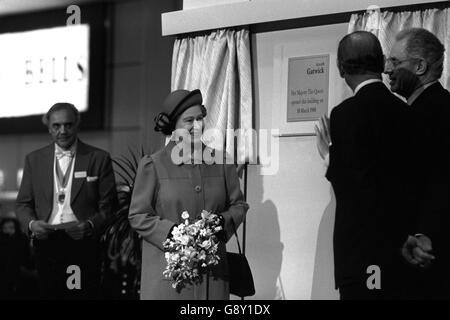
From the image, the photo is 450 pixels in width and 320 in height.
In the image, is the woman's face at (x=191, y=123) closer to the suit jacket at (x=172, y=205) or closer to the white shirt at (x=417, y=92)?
the suit jacket at (x=172, y=205)

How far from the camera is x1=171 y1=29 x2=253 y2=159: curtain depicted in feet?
13.2

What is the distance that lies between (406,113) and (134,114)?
14.3ft

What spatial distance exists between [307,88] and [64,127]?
1.24 m

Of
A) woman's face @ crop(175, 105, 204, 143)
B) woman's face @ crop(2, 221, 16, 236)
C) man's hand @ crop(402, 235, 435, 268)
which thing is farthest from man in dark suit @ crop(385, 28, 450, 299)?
woman's face @ crop(2, 221, 16, 236)

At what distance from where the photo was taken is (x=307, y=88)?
376cm

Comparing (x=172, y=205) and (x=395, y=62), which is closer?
(x=395, y=62)

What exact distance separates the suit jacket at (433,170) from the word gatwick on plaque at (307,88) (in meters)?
1.09

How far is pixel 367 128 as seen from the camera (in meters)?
2.62

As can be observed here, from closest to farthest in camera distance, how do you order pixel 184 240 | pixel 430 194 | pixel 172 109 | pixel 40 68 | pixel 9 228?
pixel 430 194 → pixel 184 240 → pixel 172 109 → pixel 40 68 → pixel 9 228

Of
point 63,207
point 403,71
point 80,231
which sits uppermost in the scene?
point 403,71

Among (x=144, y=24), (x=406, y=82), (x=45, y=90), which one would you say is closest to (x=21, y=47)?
(x=45, y=90)

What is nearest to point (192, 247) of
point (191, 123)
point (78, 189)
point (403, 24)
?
point (191, 123)

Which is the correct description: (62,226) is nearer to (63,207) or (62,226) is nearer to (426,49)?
(63,207)

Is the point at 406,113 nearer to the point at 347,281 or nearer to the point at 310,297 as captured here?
the point at 347,281
